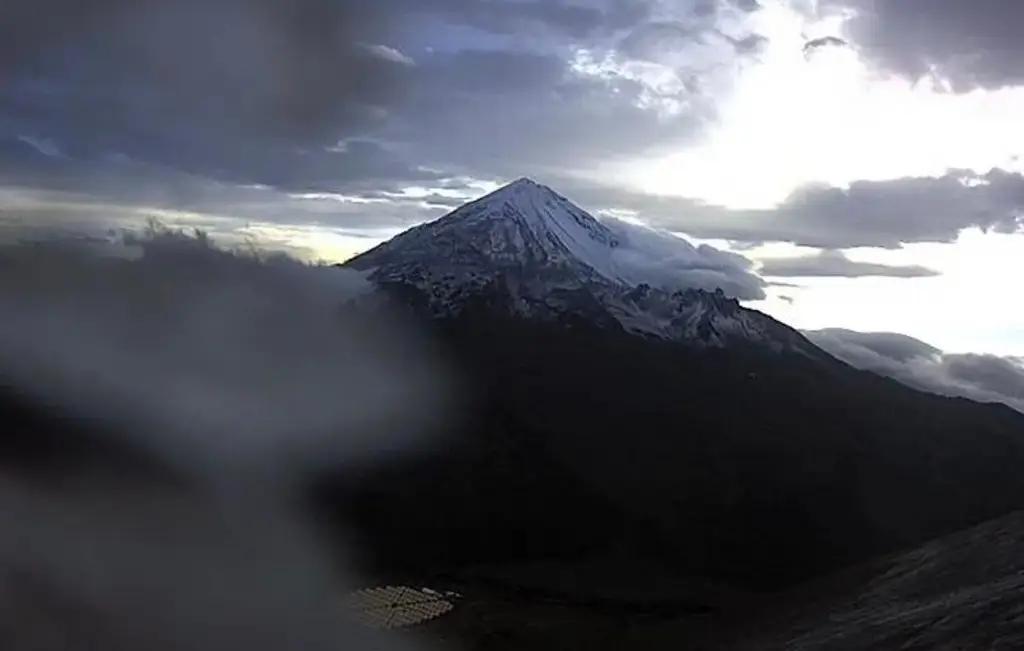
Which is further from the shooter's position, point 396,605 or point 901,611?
point 396,605

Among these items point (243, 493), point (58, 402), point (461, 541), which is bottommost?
point (461, 541)

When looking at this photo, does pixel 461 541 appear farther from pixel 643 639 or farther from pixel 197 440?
pixel 643 639

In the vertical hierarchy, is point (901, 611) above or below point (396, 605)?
above

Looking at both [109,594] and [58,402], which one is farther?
[58,402]

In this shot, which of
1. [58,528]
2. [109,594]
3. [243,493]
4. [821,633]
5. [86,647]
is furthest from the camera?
[243,493]

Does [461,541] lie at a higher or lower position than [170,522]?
lower

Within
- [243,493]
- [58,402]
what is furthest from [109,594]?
[243,493]

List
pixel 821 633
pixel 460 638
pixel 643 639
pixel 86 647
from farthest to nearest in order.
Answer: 1. pixel 460 638
2. pixel 643 639
3. pixel 86 647
4. pixel 821 633

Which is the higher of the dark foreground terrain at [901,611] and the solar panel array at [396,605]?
the dark foreground terrain at [901,611]

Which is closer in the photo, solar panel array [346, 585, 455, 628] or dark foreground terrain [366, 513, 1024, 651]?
dark foreground terrain [366, 513, 1024, 651]

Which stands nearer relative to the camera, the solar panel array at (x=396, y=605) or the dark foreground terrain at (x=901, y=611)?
the dark foreground terrain at (x=901, y=611)

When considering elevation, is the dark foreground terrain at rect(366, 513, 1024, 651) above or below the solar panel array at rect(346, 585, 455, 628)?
above
